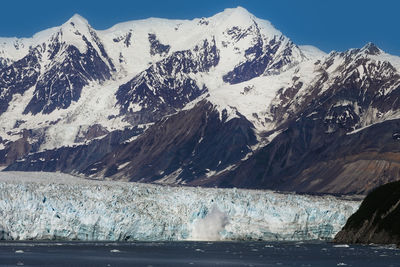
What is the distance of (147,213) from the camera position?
16062 cm

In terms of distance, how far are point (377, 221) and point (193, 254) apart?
117 feet

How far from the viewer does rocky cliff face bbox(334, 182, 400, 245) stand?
152 metres

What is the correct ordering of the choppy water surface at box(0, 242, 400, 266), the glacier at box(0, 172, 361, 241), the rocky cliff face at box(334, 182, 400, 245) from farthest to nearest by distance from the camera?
the glacier at box(0, 172, 361, 241)
the rocky cliff face at box(334, 182, 400, 245)
the choppy water surface at box(0, 242, 400, 266)

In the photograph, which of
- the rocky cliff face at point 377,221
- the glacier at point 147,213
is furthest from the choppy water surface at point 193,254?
the rocky cliff face at point 377,221

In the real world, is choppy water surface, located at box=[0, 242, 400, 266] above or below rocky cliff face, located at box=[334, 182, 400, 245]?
below

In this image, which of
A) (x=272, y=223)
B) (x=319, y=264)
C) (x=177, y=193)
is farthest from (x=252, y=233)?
(x=319, y=264)

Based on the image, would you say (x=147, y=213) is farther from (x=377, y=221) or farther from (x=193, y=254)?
(x=377, y=221)

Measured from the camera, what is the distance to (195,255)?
137000mm

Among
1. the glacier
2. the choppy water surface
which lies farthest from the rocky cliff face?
the glacier

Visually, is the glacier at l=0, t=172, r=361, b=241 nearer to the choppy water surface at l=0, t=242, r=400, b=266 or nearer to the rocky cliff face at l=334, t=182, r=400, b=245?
the choppy water surface at l=0, t=242, r=400, b=266

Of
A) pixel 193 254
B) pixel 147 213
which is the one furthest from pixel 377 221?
pixel 147 213

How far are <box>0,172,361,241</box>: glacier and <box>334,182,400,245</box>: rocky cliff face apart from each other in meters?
8.60

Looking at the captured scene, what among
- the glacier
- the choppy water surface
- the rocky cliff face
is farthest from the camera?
the glacier

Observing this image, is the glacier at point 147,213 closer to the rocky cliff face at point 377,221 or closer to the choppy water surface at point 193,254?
the choppy water surface at point 193,254
